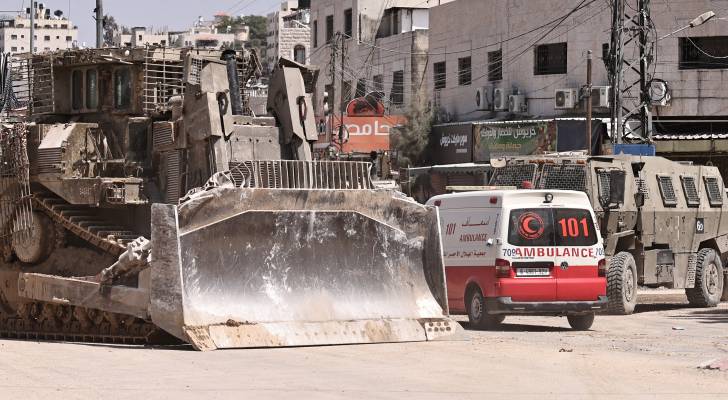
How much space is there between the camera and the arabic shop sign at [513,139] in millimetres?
43125

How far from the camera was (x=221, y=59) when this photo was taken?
16.8 m

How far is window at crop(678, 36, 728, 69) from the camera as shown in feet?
135

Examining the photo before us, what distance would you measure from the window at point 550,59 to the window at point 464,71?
4.24 meters

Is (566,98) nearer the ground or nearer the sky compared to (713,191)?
nearer the sky

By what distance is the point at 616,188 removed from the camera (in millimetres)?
22484

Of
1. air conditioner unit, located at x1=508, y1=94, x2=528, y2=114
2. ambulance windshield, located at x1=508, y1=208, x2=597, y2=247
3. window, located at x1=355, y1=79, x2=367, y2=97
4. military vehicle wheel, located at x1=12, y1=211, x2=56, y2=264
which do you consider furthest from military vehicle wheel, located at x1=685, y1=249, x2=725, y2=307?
window, located at x1=355, y1=79, x2=367, y2=97

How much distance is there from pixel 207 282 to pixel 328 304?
147cm

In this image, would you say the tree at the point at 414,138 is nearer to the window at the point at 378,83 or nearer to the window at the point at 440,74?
the window at the point at 440,74

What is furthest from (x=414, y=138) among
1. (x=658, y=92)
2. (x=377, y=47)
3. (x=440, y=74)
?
(x=658, y=92)

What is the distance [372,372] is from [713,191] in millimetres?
15123

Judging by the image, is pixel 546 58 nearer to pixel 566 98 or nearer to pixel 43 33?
pixel 566 98

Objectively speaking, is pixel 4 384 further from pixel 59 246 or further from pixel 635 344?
pixel 635 344

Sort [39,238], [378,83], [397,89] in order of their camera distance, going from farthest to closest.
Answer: [378,83] < [397,89] < [39,238]

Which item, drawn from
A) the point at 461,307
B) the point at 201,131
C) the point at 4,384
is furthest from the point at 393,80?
the point at 4,384
